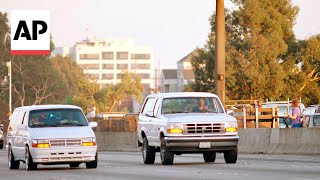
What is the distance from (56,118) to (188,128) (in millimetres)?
3419

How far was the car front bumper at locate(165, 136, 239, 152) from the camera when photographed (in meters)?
29.5

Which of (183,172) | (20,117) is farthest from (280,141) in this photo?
(183,172)

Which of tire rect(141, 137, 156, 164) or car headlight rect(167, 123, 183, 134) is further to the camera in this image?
tire rect(141, 137, 156, 164)

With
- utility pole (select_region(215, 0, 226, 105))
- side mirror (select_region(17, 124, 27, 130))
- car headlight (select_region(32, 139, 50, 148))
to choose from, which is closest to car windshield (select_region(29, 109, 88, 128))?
side mirror (select_region(17, 124, 27, 130))

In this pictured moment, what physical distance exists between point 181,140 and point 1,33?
382 ft

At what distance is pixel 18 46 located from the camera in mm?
135500

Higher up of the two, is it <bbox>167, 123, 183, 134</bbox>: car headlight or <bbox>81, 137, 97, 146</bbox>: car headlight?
<bbox>167, 123, 183, 134</bbox>: car headlight

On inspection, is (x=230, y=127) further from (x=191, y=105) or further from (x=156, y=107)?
(x=156, y=107)

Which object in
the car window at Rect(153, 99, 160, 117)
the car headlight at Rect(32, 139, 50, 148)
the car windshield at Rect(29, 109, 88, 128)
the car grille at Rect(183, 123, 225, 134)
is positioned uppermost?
the car window at Rect(153, 99, 160, 117)

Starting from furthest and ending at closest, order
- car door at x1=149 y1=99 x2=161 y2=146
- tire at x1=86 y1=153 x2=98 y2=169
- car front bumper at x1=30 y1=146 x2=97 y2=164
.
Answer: car door at x1=149 y1=99 x2=161 y2=146, tire at x1=86 y1=153 x2=98 y2=169, car front bumper at x1=30 y1=146 x2=97 y2=164

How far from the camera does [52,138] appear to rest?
2792cm

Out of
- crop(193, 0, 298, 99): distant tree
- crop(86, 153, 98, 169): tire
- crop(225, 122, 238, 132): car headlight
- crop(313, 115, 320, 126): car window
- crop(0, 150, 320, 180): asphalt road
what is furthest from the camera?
crop(193, 0, 298, 99): distant tree

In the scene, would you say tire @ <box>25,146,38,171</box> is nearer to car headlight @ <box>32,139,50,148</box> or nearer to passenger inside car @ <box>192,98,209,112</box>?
car headlight @ <box>32,139,50,148</box>

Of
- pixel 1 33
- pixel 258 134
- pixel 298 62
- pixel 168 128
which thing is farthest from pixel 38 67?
pixel 168 128
